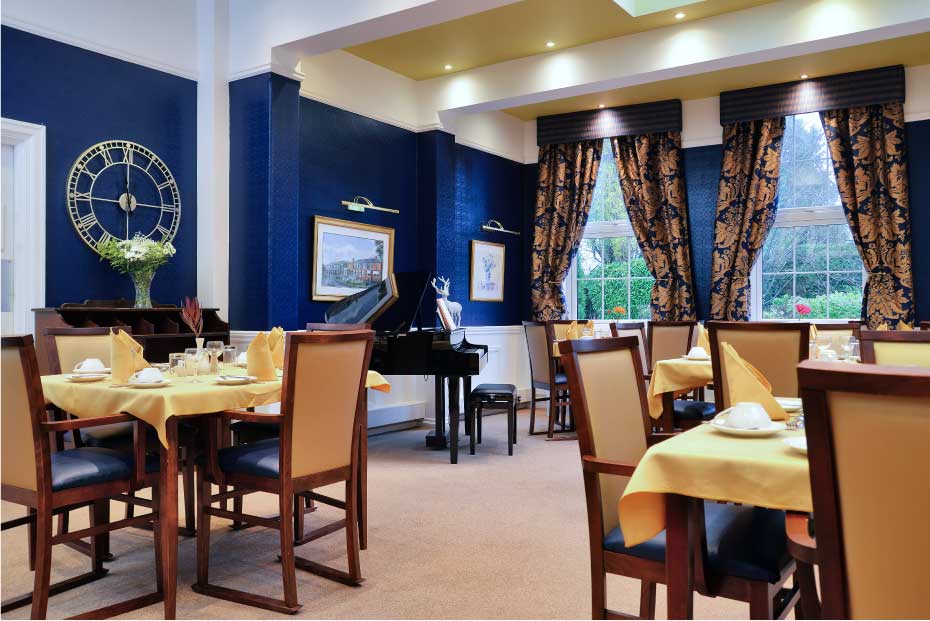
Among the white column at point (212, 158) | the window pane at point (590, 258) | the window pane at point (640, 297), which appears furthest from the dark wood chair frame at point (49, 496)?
the window pane at point (590, 258)

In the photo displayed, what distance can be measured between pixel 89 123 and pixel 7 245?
100cm

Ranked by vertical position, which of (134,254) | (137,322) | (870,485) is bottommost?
(870,485)

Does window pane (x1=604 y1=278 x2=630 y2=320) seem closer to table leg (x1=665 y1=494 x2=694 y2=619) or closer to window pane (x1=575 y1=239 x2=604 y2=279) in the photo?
window pane (x1=575 y1=239 x2=604 y2=279)

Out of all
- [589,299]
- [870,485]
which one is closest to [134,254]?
[870,485]

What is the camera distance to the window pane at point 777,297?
288 inches

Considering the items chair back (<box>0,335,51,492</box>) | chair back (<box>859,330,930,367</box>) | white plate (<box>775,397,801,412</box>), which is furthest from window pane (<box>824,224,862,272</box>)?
chair back (<box>0,335,51,492</box>)

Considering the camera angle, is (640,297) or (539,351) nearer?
(539,351)

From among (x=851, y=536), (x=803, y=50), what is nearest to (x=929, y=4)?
(x=803, y=50)

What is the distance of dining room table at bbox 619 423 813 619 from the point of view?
1.46 meters

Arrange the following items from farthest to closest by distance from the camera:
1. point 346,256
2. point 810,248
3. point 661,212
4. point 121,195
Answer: point 661,212
point 810,248
point 346,256
point 121,195

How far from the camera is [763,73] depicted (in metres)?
6.71

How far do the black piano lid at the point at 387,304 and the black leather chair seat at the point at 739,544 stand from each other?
3050mm

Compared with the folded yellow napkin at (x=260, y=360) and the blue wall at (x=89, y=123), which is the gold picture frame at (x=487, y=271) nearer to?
the blue wall at (x=89, y=123)

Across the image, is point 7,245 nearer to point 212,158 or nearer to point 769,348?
point 212,158
